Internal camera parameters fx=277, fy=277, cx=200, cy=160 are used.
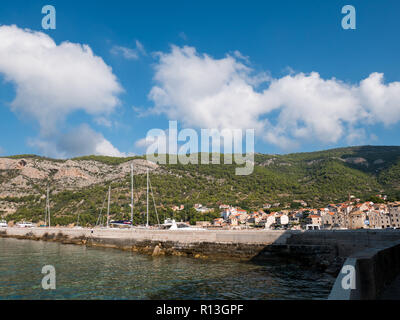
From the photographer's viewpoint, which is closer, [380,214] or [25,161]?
[380,214]

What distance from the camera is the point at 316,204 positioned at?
373ft

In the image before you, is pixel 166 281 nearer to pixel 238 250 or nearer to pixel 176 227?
pixel 238 250

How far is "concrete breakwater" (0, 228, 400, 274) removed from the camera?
2334 cm

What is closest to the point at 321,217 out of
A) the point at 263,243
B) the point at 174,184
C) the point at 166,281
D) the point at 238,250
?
the point at 174,184

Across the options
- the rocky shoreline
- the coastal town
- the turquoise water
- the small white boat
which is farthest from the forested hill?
the turquoise water

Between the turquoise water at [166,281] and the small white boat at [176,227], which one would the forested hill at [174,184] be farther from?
the turquoise water at [166,281]

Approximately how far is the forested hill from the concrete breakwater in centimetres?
4841

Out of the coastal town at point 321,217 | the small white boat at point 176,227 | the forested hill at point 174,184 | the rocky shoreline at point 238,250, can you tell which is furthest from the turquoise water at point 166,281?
the forested hill at point 174,184

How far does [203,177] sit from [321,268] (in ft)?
383

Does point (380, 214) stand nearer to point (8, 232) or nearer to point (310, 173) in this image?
point (310, 173)

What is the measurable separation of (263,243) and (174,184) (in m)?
97.0

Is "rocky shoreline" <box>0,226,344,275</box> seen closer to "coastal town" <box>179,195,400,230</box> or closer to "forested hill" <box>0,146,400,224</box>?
"coastal town" <box>179,195,400,230</box>
